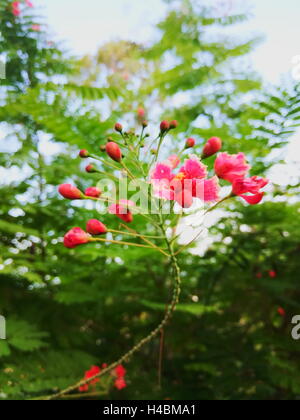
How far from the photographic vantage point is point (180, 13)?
8.19 ft

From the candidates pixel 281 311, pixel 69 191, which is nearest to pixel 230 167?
pixel 69 191

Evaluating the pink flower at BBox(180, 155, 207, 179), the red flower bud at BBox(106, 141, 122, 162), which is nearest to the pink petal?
the pink flower at BBox(180, 155, 207, 179)

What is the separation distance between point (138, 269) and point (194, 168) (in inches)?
31.6

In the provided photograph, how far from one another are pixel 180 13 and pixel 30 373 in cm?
244

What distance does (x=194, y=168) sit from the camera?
0.81m

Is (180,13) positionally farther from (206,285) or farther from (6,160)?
(206,285)

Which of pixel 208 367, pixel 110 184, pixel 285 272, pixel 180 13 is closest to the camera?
pixel 110 184

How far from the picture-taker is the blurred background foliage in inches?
57.0

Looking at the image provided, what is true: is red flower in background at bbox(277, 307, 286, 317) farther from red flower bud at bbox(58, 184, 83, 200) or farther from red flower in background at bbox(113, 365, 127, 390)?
red flower bud at bbox(58, 184, 83, 200)

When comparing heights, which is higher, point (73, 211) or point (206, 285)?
point (73, 211)

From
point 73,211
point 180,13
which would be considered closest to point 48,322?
point 73,211
